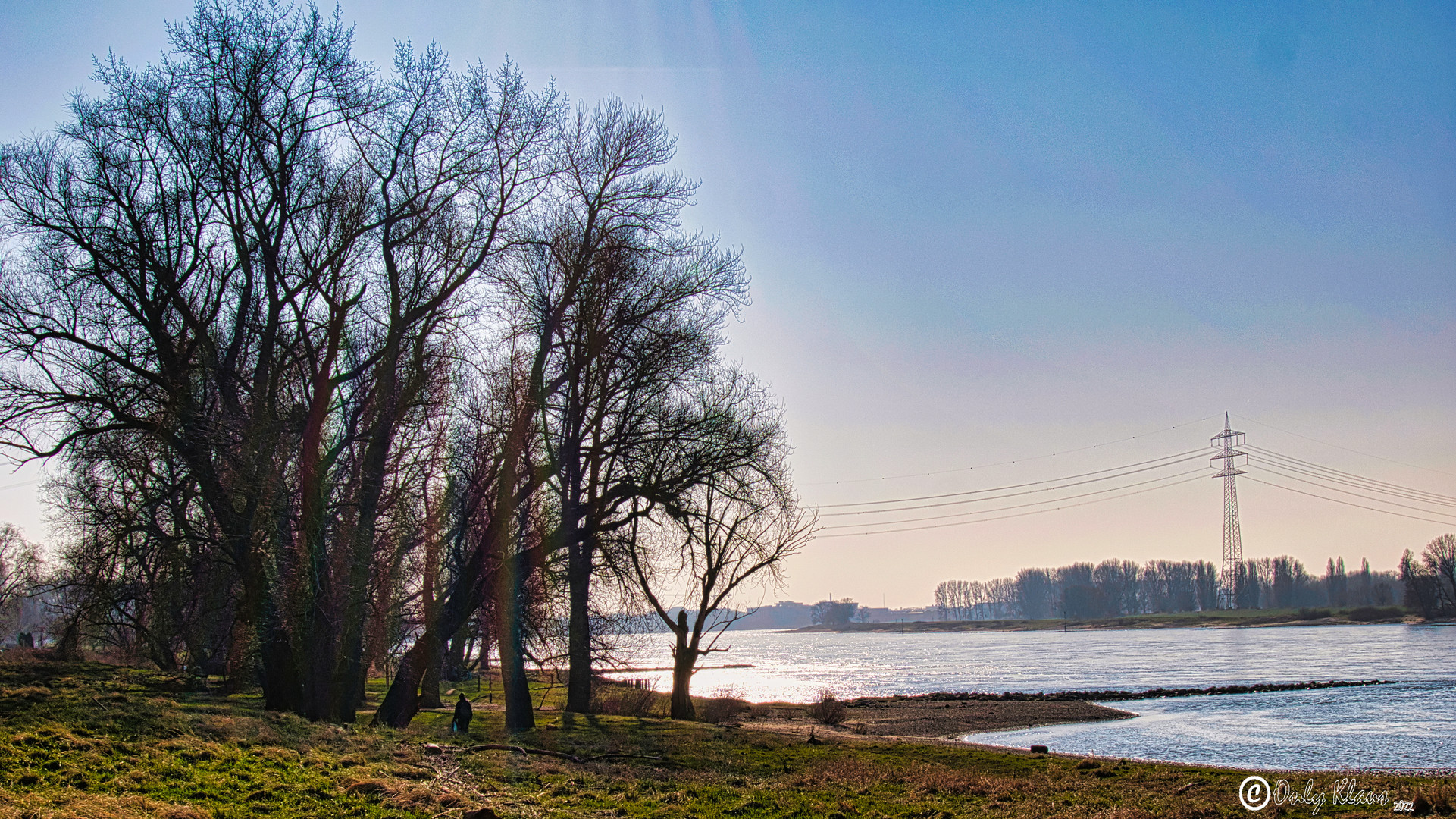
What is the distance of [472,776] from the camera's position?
546 inches

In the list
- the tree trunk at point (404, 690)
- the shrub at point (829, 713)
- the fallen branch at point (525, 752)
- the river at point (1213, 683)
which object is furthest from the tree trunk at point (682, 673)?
→ the fallen branch at point (525, 752)

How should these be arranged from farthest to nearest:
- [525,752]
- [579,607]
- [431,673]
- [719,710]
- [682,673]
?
[719,710]
[682,673]
[431,673]
[579,607]
[525,752]

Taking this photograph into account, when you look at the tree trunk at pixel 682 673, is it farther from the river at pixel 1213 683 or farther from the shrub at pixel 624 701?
the river at pixel 1213 683

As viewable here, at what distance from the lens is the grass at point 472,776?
10102 mm

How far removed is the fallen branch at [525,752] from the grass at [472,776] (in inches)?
13.5

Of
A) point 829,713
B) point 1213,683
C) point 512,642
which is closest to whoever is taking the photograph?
point 512,642

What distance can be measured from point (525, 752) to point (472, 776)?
4108 mm

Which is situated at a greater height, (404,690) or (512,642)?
(512,642)

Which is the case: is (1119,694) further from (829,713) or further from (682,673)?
(682,673)

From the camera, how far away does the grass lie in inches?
398

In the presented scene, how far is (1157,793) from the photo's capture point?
605 inches

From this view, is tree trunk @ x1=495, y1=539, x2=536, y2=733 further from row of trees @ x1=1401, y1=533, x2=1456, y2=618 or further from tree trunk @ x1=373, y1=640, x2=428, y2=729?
row of trees @ x1=1401, y1=533, x2=1456, y2=618

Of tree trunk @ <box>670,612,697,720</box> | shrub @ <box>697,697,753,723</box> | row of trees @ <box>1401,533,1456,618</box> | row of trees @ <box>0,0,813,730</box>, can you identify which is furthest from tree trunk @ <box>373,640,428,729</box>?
row of trees @ <box>1401,533,1456,618</box>

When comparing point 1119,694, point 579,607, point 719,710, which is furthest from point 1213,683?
point 579,607
